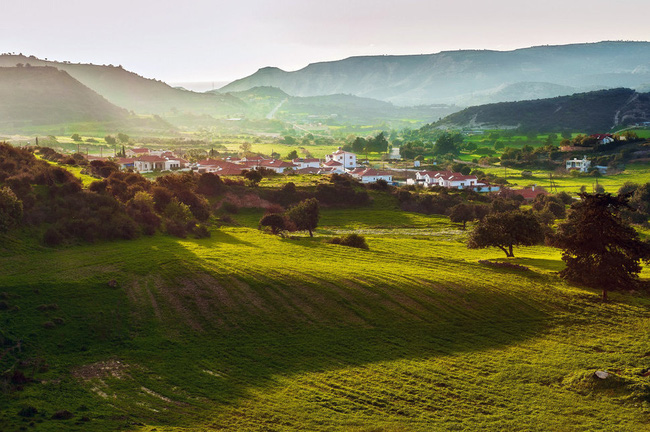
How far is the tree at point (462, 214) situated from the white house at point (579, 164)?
82495 mm

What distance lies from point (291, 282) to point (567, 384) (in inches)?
774

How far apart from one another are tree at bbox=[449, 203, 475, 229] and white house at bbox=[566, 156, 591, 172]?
82.5 meters

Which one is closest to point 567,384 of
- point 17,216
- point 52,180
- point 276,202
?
point 17,216

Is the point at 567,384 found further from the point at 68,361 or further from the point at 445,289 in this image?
the point at 68,361

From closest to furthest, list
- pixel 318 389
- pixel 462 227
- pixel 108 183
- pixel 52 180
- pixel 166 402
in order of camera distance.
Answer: pixel 166 402 → pixel 318 389 → pixel 52 180 → pixel 108 183 → pixel 462 227

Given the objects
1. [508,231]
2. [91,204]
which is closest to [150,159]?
[91,204]

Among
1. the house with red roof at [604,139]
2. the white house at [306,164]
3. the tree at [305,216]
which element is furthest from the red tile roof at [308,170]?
the house with red roof at [604,139]

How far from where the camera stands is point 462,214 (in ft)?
270

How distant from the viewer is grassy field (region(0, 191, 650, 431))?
82.8ft

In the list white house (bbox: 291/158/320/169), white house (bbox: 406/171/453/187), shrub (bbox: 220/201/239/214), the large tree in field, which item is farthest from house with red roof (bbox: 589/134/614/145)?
the large tree in field

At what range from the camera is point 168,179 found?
73125 mm

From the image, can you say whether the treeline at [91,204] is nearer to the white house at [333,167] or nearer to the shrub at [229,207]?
the shrub at [229,207]

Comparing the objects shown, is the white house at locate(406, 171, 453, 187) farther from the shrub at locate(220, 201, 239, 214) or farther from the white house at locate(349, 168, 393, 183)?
the shrub at locate(220, 201, 239, 214)

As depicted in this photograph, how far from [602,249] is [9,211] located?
47.3 meters
